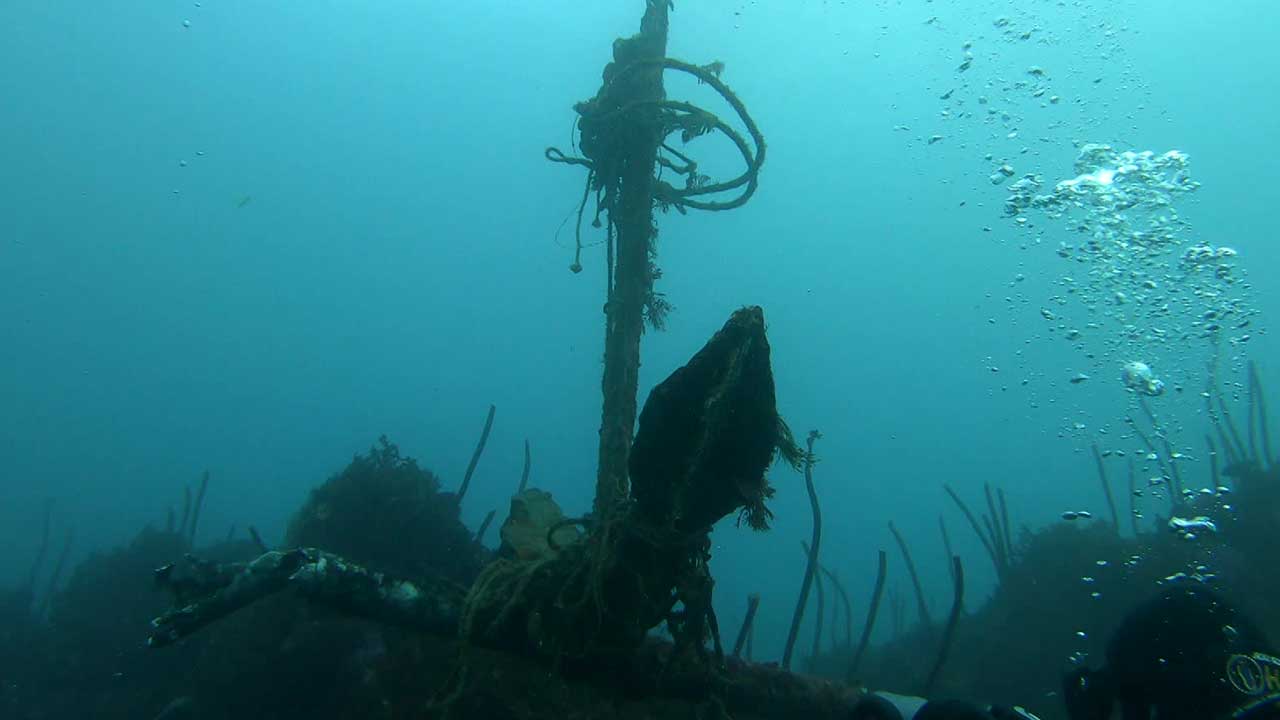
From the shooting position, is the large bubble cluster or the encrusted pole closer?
the encrusted pole

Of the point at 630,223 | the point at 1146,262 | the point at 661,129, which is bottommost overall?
the point at 630,223

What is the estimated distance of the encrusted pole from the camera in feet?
19.6

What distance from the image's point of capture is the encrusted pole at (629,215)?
5984mm

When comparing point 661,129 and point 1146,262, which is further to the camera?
point 1146,262

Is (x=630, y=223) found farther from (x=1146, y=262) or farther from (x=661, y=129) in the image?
(x=1146, y=262)

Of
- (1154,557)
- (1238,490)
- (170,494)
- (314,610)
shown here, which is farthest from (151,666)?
(170,494)

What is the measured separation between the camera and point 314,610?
13.0 feet

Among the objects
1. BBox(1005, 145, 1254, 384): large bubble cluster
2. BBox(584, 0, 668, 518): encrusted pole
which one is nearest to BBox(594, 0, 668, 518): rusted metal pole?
BBox(584, 0, 668, 518): encrusted pole

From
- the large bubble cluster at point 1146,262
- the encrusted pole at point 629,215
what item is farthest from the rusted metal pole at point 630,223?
the large bubble cluster at point 1146,262

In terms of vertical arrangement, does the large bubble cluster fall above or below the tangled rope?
above

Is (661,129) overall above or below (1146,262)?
below

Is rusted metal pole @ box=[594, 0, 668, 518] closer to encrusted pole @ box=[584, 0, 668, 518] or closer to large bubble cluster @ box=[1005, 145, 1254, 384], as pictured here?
encrusted pole @ box=[584, 0, 668, 518]

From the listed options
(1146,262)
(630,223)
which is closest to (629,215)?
(630,223)

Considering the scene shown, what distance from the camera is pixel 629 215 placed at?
6547 mm
